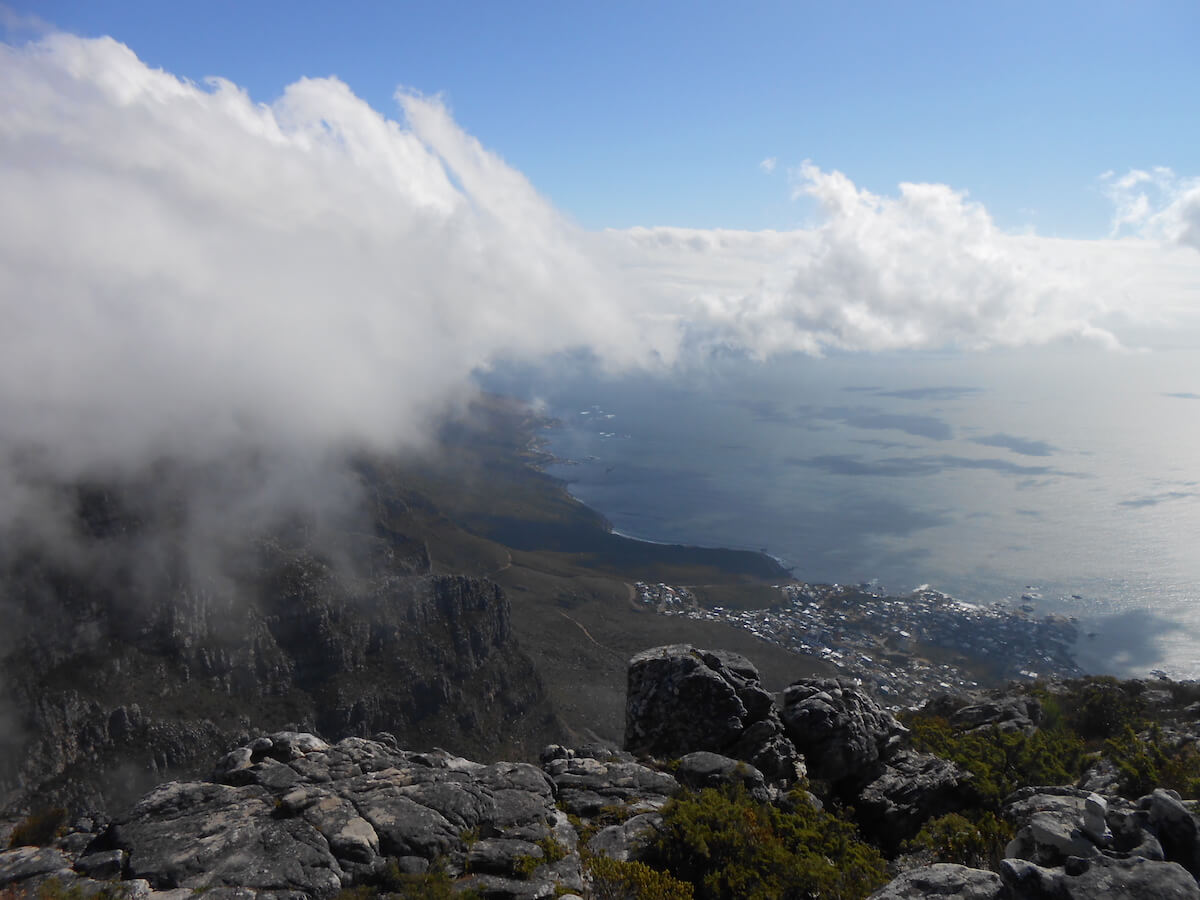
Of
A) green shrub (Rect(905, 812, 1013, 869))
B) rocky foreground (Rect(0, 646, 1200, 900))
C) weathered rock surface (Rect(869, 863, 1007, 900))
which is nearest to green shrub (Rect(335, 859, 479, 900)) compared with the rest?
rocky foreground (Rect(0, 646, 1200, 900))

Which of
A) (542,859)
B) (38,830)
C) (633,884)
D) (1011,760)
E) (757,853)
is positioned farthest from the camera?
(38,830)

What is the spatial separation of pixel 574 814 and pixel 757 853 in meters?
5.32

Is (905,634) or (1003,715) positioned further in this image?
(905,634)

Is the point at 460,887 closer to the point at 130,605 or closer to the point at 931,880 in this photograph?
the point at 931,880

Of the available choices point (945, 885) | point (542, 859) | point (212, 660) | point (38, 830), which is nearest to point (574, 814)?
point (542, 859)

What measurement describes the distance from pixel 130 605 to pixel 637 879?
82.7 metres

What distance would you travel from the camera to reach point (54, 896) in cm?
1217

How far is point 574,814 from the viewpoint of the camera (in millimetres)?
16703

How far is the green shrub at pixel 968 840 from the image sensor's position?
44.5 ft

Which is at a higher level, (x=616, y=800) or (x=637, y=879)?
(x=637, y=879)

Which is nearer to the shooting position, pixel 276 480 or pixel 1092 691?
pixel 1092 691

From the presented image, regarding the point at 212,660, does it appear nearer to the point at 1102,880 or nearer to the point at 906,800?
the point at 906,800

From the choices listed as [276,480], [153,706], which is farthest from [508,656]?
[276,480]

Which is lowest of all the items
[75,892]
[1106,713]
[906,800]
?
[1106,713]
